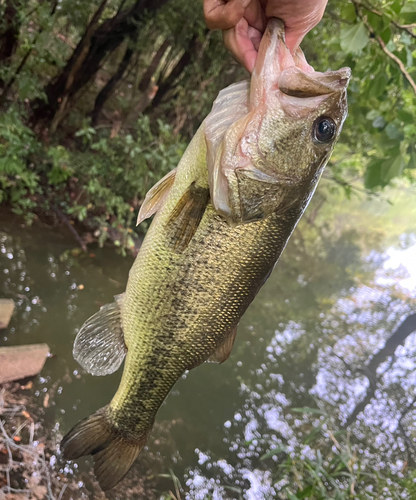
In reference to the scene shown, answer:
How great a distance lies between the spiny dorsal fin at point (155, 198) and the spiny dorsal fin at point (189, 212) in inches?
4.8

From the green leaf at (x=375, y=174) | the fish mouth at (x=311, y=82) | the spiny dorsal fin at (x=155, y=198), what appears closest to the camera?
the fish mouth at (x=311, y=82)

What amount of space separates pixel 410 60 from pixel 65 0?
10.3 ft

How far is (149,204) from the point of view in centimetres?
132

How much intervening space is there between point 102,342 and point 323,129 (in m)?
1.17

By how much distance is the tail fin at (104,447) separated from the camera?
1425 mm

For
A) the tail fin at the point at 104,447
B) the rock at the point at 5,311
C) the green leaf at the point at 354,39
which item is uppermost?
the green leaf at the point at 354,39

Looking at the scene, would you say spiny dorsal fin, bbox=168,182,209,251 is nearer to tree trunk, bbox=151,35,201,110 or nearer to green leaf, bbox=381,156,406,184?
green leaf, bbox=381,156,406,184

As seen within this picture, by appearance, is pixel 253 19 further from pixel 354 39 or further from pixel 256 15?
pixel 354 39

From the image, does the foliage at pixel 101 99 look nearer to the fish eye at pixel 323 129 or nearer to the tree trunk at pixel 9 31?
the tree trunk at pixel 9 31

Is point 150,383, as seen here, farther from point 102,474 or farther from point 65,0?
point 65,0

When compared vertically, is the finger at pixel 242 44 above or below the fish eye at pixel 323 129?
above

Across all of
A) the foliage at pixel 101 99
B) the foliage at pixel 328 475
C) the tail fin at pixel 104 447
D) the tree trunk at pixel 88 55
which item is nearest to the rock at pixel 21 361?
the foliage at pixel 101 99

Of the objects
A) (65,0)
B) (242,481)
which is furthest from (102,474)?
(65,0)

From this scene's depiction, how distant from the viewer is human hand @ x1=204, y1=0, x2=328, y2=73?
0.96 m
